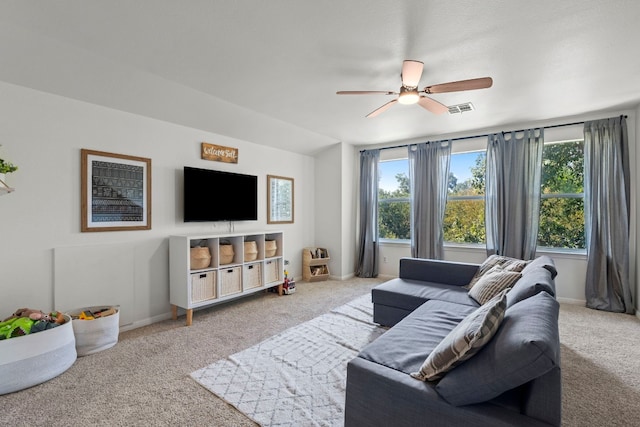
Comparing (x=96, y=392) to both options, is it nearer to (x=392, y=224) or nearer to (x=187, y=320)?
(x=187, y=320)

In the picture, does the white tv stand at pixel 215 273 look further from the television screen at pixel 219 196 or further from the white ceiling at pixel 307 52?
the white ceiling at pixel 307 52

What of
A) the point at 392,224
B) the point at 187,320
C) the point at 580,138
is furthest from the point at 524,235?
the point at 187,320

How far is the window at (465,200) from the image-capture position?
4.69m

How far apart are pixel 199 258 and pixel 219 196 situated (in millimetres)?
920

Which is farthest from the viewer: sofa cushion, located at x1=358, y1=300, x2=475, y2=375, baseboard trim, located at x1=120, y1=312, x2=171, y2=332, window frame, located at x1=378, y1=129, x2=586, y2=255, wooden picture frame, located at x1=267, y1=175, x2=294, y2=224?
wooden picture frame, located at x1=267, y1=175, x2=294, y2=224

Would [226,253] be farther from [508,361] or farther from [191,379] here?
[508,361]

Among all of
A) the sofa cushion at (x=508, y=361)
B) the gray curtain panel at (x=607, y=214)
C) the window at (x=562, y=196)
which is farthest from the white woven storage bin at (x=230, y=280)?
A: the gray curtain panel at (x=607, y=214)

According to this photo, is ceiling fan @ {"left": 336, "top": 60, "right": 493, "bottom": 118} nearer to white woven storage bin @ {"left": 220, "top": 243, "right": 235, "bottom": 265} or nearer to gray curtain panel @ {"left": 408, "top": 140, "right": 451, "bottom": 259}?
gray curtain panel @ {"left": 408, "top": 140, "right": 451, "bottom": 259}

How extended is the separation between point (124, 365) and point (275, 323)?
139 cm

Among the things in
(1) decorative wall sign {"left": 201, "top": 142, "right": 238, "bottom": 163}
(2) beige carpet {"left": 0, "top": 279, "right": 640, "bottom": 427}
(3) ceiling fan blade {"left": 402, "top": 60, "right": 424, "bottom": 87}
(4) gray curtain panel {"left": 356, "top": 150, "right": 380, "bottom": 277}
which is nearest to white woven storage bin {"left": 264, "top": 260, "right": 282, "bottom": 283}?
(2) beige carpet {"left": 0, "top": 279, "right": 640, "bottom": 427}

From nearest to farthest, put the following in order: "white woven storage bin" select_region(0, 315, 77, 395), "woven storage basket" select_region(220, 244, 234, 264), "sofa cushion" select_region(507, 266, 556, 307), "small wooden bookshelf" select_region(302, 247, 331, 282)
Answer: "sofa cushion" select_region(507, 266, 556, 307) → "white woven storage bin" select_region(0, 315, 77, 395) → "woven storage basket" select_region(220, 244, 234, 264) → "small wooden bookshelf" select_region(302, 247, 331, 282)

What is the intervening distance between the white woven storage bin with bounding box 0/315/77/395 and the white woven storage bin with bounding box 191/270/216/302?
1.13 m

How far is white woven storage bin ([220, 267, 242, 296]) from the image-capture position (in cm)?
361

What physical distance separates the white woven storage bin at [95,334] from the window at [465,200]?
4553mm
